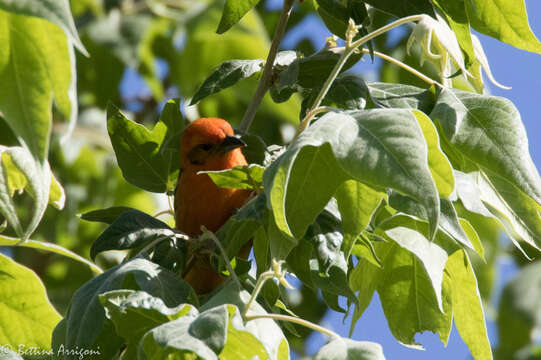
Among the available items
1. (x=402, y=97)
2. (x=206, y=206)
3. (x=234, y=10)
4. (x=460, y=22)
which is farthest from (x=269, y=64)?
(x=206, y=206)

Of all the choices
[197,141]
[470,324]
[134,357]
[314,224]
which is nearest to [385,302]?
[470,324]

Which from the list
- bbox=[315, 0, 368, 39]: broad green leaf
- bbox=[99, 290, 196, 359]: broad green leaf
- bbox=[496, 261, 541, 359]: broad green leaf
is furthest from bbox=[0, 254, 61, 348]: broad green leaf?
bbox=[496, 261, 541, 359]: broad green leaf

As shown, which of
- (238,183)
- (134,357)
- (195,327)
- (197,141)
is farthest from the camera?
(197,141)

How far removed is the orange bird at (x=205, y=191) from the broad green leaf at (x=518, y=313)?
193 centimetres

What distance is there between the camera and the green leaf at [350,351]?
1.52 m

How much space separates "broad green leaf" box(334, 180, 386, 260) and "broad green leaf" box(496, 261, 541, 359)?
3124mm

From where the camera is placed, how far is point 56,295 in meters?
5.32

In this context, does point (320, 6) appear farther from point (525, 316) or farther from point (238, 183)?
point (525, 316)

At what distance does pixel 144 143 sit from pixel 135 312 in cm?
85

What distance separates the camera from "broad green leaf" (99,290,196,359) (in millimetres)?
1575

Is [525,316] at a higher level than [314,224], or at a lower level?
lower

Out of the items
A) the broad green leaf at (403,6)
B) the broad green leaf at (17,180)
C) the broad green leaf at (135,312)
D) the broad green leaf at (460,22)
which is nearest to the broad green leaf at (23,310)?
the broad green leaf at (17,180)

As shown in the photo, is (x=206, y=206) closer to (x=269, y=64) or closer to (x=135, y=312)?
(x=269, y=64)

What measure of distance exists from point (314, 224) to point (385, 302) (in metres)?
0.36
